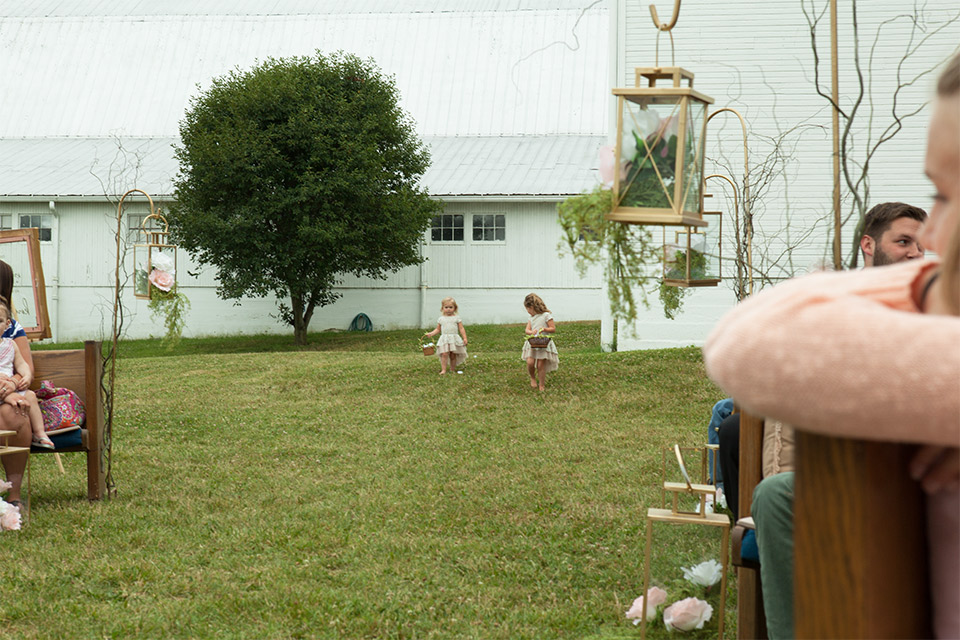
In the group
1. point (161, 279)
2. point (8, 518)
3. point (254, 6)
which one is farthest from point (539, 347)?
point (254, 6)

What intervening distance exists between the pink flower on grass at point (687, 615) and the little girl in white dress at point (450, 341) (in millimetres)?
10081

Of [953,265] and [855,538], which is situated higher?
[953,265]

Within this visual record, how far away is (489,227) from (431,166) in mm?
2471

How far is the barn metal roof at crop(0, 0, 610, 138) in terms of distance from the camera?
87.6 feet

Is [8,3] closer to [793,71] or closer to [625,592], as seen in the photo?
[793,71]

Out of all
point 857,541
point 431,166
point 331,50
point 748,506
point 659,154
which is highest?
point 331,50

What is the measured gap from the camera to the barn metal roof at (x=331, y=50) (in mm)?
26703

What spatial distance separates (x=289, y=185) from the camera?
67.4 feet

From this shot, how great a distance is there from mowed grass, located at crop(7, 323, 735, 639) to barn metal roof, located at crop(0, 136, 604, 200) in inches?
465

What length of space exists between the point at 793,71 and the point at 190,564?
13.5 meters

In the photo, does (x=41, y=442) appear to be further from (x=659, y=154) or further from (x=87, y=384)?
(x=659, y=154)

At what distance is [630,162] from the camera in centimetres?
239

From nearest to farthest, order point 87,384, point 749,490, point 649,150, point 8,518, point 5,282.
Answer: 1. point 649,150
2. point 749,490
3. point 8,518
4. point 5,282
5. point 87,384

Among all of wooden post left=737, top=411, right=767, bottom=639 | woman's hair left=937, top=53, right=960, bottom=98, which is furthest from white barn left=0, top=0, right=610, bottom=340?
woman's hair left=937, top=53, right=960, bottom=98
